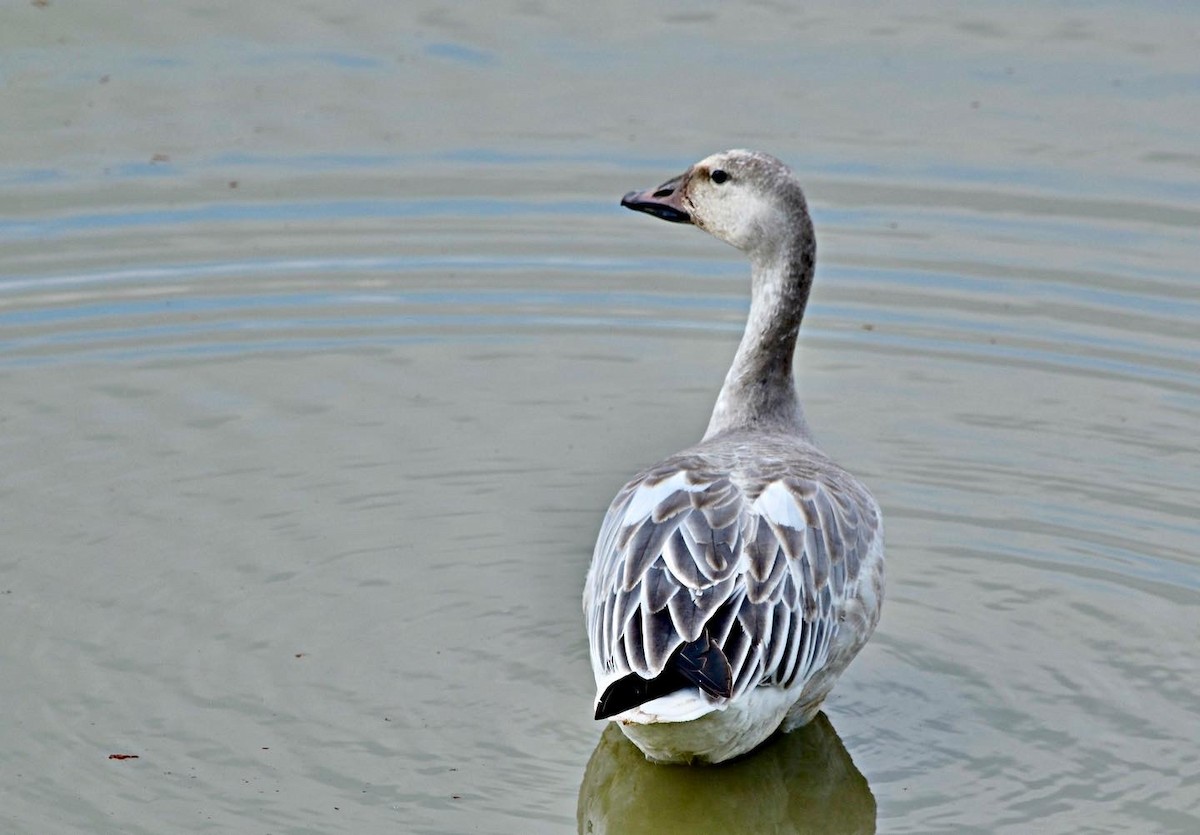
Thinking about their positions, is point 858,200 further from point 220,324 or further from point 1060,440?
point 220,324

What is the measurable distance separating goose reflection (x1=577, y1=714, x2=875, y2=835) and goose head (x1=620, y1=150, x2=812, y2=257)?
234 centimetres

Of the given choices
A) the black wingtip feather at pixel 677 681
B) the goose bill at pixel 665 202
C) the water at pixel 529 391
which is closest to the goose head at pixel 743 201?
the goose bill at pixel 665 202

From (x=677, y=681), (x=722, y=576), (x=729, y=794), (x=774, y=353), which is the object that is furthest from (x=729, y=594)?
Answer: (x=774, y=353)

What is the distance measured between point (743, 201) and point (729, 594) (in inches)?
102

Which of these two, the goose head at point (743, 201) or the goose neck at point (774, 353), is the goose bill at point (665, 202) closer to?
the goose head at point (743, 201)

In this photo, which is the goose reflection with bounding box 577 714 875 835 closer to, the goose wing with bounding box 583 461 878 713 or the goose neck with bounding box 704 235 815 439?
the goose wing with bounding box 583 461 878 713

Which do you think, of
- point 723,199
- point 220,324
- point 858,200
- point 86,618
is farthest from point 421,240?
point 86,618

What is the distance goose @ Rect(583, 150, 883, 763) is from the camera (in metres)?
6.18

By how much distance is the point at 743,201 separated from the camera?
333 inches

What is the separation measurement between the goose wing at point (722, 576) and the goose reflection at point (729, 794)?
0.59 meters

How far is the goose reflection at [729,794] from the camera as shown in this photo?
269 inches

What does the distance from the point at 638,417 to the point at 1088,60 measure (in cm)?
613

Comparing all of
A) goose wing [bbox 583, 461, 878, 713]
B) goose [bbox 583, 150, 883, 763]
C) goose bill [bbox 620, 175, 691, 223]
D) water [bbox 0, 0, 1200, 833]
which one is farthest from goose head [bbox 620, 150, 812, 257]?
goose wing [bbox 583, 461, 878, 713]

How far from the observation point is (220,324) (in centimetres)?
1112
